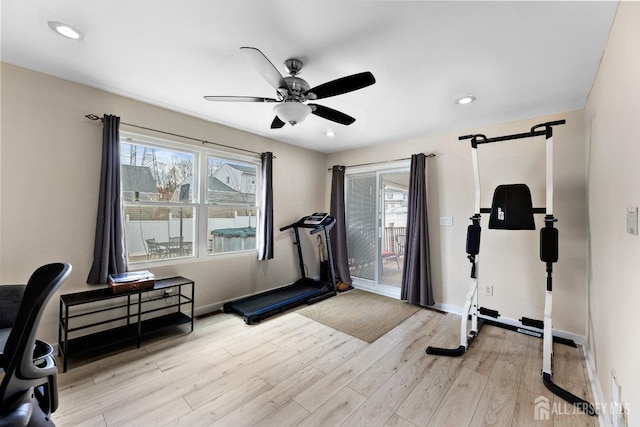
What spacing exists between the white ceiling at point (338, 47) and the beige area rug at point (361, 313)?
8.18ft

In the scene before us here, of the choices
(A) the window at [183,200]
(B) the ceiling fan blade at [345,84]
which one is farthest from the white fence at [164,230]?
(B) the ceiling fan blade at [345,84]

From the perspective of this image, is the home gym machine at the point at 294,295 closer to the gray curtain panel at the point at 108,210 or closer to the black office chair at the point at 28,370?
the gray curtain panel at the point at 108,210

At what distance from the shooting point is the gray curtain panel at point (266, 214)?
3.81 m

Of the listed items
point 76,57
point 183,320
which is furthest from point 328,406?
point 76,57

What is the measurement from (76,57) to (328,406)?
127 inches

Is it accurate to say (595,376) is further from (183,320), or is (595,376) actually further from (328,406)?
(183,320)

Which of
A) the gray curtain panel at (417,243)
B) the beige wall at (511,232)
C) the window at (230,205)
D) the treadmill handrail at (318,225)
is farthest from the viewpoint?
the treadmill handrail at (318,225)

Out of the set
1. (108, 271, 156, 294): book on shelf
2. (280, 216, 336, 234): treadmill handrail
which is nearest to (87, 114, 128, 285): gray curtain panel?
(108, 271, 156, 294): book on shelf

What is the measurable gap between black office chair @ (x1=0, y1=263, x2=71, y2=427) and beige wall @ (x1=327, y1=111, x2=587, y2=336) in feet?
12.3

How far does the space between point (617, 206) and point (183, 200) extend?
3.81m

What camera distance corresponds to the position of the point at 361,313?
3430 millimetres

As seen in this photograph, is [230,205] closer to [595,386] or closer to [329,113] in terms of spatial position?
[329,113]

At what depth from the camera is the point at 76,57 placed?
2.01 meters

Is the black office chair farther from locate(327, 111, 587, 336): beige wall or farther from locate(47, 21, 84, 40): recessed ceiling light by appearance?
locate(327, 111, 587, 336): beige wall
